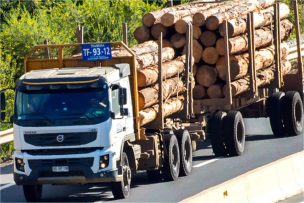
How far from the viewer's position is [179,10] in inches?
1081

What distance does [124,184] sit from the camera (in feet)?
70.8

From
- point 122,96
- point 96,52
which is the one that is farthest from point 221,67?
point 122,96

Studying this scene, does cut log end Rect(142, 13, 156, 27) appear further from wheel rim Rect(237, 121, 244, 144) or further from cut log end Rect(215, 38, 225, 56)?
wheel rim Rect(237, 121, 244, 144)

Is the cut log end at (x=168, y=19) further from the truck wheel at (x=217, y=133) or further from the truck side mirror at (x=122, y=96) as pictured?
the truck side mirror at (x=122, y=96)

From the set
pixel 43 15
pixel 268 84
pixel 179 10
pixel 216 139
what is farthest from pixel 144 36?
pixel 43 15

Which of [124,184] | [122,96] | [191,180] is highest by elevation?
[122,96]

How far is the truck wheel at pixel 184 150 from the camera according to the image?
80.0ft

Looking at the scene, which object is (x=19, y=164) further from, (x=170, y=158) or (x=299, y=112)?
(x=299, y=112)

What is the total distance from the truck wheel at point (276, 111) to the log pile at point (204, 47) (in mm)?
546

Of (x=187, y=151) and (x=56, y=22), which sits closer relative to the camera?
(x=187, y=151)

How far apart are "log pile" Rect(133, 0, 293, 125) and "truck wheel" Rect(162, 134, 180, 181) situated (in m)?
0.65

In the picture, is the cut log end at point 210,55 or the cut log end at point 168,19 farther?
the cut log end at point 210,55

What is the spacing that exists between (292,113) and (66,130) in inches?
416

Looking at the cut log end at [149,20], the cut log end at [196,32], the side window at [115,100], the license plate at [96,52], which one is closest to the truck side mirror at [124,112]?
the side window at [115,100]
